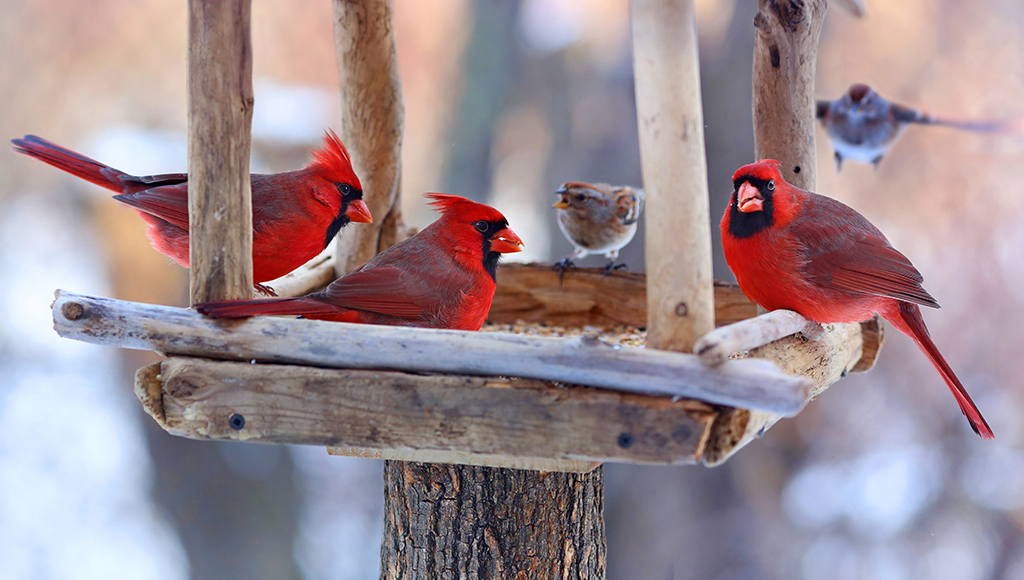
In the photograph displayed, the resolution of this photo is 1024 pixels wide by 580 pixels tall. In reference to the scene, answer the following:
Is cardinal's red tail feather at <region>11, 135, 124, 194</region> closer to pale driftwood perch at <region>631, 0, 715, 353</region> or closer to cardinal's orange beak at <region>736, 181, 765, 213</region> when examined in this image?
pale driftwood perch at <region>631, 0, 715, 353</region>

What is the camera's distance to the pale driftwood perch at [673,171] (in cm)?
123

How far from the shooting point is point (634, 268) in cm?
357

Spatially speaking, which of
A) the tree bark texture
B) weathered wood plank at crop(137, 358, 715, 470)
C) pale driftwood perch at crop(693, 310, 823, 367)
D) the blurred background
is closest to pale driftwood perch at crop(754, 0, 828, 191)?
pale driftwood perch at crop(693, 310, 823, 367)

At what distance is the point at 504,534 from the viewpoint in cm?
182

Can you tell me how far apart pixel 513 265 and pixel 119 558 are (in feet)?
7.38

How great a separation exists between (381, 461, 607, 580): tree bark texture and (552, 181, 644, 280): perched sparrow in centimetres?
97

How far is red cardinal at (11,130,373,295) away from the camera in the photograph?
1696 mm

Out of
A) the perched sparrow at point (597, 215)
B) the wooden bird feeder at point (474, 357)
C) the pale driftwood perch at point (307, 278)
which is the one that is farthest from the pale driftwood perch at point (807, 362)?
the pale driftwood perch at point (307, 278)

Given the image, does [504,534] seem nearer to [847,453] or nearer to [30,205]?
[847,453]

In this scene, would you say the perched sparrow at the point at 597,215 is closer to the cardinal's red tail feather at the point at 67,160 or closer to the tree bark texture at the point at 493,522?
the tree bark texture at the point at 493,522

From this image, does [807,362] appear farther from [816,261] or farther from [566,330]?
[566,330]

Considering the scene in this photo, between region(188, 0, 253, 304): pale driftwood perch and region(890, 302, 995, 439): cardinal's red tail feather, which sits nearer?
region(188, 0, 253, 304): pale driftwood perch

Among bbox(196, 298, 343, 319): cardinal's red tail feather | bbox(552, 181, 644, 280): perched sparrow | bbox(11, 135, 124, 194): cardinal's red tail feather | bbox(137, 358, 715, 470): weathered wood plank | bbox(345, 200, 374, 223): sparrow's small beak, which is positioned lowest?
bbox(137, 358, 715, 470): weathered wood plank

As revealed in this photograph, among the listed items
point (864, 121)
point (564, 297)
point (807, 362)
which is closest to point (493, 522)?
point (807, 362)
